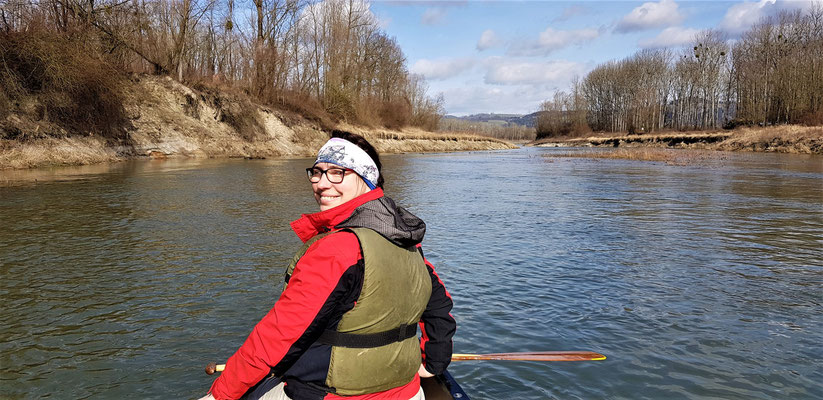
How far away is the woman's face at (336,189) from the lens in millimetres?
2557

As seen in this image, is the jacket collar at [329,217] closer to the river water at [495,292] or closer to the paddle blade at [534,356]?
the paddle blade at [534,356]

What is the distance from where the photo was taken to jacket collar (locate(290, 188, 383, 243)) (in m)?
2.35

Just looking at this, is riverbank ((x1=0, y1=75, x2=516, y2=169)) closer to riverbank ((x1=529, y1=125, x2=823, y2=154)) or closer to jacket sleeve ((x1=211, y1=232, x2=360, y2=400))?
jacket sleeve ((x1=211, y1=232, x2=360, y2=400))

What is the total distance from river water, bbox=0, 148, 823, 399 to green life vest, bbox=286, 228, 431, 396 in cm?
178

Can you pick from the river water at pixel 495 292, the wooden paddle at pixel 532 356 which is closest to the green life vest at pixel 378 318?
the wooden paddle at pixel 532 356

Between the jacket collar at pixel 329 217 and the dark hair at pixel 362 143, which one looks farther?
the dark hair at pixel 362 143

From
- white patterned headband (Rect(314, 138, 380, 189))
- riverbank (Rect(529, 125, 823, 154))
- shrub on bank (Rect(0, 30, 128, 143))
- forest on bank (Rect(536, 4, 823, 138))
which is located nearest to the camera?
white patterned headband (Rect(314, 138, 380, 189))

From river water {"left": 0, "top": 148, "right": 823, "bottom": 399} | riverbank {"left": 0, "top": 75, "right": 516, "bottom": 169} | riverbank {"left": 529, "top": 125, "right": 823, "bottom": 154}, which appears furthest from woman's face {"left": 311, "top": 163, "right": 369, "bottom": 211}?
riverbank {"left": 529, "top": 125, "right": 823, "bottom": 154}

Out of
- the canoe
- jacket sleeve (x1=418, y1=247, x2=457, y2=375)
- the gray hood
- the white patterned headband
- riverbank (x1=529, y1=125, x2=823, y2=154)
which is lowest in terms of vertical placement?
the canoe

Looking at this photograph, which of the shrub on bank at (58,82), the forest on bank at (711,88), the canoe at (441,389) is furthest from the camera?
the forest on bank at (711,88)

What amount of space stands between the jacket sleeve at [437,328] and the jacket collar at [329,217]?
0.49 meters

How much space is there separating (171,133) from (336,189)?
31.4 metres

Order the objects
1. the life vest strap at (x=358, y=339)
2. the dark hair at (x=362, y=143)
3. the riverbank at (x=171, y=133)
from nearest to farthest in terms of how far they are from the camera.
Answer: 1. the life vest strap at (x=358, y=339)
2. the dark hair at (x=362, y=143)
3. the riverbank at (x=171, y=133)

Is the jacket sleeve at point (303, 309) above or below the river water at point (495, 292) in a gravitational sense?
above
